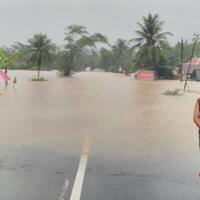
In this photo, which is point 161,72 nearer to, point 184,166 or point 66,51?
point 66,51

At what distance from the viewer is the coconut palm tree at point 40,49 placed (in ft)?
217

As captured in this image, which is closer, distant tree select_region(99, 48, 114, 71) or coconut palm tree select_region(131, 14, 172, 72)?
coconut palm tree select_region(131, 14, 172, 72)

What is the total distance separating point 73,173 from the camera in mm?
7336

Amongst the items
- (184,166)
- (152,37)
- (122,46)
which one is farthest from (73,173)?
(122,46)

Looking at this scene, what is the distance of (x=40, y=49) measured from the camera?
67688 mm

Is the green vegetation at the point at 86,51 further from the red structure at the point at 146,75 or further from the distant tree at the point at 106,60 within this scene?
the distant tree at the point at 106,60

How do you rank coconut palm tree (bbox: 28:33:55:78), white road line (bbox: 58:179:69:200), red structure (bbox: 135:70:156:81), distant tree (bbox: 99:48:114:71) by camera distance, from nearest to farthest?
white road line (bbox: 58:179:69:200) < coconut palm tree (bbox: 28:33:55:78) < red structure (bbox: 135:70:156:81) < distant tree (bbox: 99:48:114:71)

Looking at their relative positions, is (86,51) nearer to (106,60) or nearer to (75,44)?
(75,44)

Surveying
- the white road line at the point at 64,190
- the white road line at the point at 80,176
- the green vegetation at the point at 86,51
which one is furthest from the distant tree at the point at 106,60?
Answer: the white road line at the point at 64,190

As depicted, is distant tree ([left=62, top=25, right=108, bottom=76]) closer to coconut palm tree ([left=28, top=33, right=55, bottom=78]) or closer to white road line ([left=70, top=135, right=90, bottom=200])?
coconut palm tree ([left=28, top=33, right=55, bottom=78])

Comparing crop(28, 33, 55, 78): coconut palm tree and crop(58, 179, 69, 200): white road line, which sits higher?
crop(28, 33, 55, 78): coconut palm tree


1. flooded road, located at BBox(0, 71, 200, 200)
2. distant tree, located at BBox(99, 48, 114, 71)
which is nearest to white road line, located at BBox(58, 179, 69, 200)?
flooded road, located at BBox(0, 71, 200, 200)

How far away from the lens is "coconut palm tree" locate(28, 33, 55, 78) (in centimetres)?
6612

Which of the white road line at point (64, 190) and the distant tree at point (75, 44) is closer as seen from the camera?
the white road line at point (64, 190)
